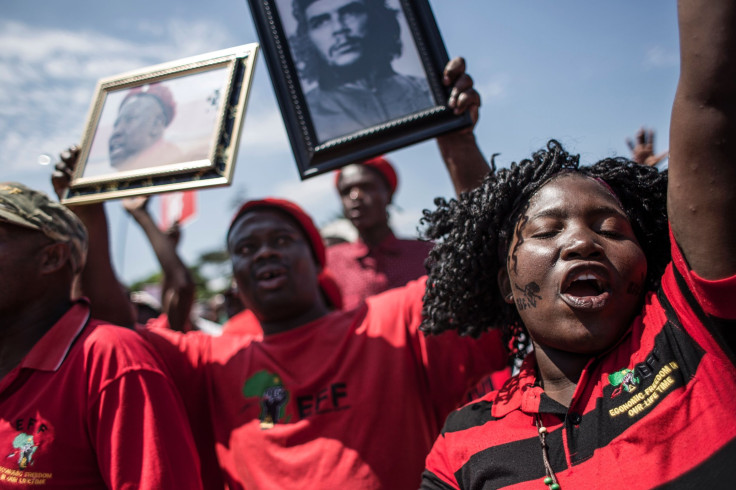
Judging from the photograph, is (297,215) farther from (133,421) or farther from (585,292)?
(585,292)

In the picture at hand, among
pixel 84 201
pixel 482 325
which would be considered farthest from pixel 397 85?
pixel 84 201

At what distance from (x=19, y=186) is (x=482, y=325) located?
1918 millimetres

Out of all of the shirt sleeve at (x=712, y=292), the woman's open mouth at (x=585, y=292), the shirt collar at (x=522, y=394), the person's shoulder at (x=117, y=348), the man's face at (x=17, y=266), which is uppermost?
the man's face at (x=17, y=266)

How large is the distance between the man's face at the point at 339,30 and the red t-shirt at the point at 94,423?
56.0 inches

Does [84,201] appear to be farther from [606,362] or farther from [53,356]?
[606,362]

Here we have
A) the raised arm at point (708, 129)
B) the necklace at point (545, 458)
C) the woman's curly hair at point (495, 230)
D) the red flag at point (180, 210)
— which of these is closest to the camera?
the raised arm at point (708, 129)

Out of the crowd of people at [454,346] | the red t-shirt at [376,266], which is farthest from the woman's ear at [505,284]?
the red t-shirt at [376,266]

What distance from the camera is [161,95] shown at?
2.72 metres

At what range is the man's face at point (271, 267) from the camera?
2.71m

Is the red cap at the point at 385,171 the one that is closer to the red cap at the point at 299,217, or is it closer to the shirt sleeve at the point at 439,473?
the red cap at the point at 299,217

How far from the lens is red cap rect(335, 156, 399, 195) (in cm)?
440

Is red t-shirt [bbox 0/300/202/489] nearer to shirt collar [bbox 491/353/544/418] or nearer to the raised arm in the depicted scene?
shirt collar [bbox 491/353/544/418]

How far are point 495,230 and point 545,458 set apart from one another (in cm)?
80

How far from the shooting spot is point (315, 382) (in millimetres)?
2301
